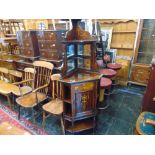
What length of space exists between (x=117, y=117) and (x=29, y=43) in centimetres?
216

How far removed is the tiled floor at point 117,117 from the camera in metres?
2.19

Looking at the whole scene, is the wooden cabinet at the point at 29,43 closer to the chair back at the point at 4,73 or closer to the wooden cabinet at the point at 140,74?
the chair back at the point at 4,73

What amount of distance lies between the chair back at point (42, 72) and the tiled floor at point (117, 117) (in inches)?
25.9

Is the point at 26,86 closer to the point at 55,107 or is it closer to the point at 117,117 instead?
the point at 55,107

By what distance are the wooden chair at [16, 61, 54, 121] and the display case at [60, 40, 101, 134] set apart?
56cm

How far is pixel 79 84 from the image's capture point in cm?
172

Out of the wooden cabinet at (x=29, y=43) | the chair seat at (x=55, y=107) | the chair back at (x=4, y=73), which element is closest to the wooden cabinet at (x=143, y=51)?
the chair seat at (x=55, y=107)

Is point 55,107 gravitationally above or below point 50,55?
below

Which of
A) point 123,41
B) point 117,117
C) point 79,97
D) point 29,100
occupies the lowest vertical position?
point 117,117

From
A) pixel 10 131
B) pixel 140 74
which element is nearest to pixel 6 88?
pixel 10 131
